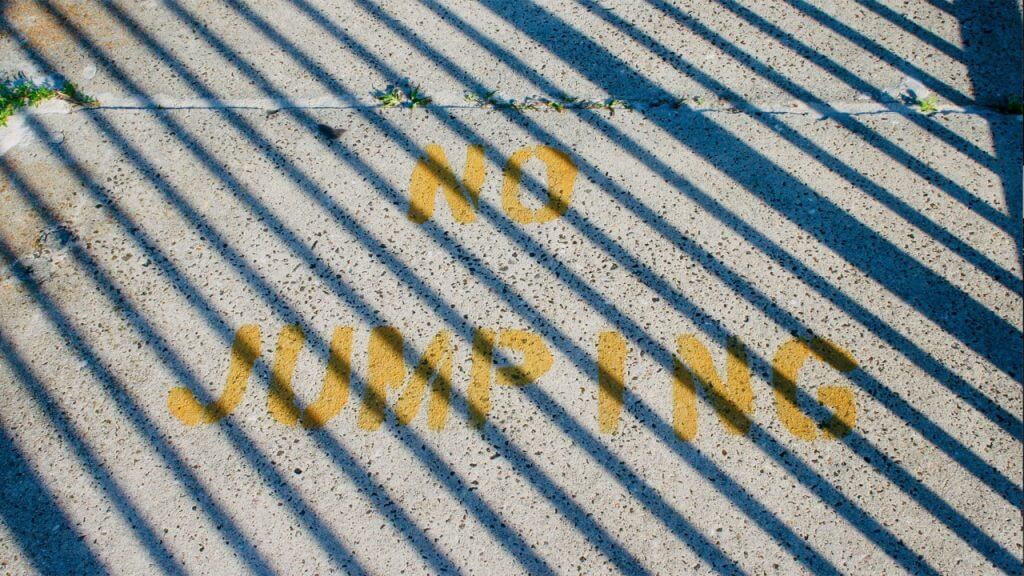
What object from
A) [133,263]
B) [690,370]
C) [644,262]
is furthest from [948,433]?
[133,263]

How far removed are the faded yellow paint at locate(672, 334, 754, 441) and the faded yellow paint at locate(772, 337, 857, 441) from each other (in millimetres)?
131

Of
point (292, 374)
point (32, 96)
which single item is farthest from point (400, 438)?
point (32, 96)

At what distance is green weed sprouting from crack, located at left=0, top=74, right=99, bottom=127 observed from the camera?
3463mm

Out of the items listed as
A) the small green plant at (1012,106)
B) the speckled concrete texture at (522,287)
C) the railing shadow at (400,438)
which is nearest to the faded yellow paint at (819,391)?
the speckled concrete texture at (522,287)

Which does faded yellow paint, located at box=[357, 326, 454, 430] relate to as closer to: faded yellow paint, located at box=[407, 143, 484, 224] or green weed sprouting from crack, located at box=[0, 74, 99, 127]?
faded yellow paint, located at box=[407, 143, 484, 224]

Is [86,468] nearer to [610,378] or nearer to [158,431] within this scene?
[158,431]

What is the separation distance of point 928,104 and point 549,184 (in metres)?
1.90

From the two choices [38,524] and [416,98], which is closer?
[38,524]

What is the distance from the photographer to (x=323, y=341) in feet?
9.48

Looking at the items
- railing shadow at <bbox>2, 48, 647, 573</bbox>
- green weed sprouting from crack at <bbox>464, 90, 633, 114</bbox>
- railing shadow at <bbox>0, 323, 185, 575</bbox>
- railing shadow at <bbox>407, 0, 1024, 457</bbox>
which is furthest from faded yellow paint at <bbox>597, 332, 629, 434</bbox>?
railing shadow at <bbox>0, 323, 185, 575</bbox>

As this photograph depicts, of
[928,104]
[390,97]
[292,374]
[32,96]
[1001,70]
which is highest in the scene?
[1001,70]

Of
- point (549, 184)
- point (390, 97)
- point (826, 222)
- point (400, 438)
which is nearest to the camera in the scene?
point (400, 438)

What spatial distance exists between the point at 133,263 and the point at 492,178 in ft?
5.38

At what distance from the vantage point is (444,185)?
3230 mm
